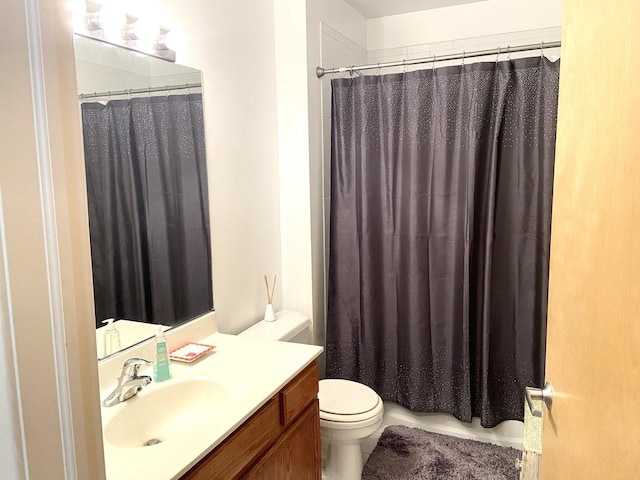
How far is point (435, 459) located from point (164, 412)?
148cm

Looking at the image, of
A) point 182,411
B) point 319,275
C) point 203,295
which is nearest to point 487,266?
point 319,275

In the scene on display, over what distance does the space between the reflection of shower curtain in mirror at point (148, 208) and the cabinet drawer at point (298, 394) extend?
1.75 ft

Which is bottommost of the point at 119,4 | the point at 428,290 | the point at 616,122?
the point at 428,290

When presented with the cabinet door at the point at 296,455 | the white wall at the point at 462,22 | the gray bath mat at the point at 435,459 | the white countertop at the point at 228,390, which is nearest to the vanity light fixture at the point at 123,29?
the white countertop at the point at 228,390

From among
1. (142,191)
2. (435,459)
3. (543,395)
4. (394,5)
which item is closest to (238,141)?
(142,191)

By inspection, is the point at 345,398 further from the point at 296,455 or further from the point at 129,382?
the point at 129,382

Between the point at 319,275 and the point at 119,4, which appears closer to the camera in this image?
the point at 119,4

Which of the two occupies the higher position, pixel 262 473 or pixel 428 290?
pixel 428 290

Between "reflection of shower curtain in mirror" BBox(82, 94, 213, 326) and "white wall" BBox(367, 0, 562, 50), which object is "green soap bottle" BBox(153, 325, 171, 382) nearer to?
"reflection of shower curtain in mirror" BBox(82, 94, 213, 326)

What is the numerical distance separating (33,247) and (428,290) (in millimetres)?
2164

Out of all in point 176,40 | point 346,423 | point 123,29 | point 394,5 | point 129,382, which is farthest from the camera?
point 394,5

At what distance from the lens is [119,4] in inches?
61.0

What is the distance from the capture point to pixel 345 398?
220cm

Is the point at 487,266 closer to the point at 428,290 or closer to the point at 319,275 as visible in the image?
the point at 428,290
